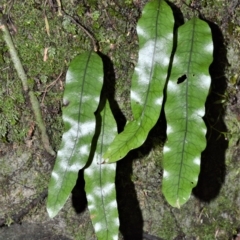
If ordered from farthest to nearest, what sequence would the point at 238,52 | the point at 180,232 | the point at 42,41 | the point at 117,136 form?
the point at 180,232
the point at 238,52
the point at 42,41
the point at 117,136

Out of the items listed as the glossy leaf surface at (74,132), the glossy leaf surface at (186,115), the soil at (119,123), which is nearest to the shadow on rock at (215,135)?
the soil at (119,123)

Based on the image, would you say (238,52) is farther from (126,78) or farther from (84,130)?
(84,130)

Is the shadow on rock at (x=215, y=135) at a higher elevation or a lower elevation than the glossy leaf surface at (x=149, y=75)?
lower

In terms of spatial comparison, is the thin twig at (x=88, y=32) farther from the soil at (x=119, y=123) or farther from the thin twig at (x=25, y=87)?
the thin twig at (x=25, y=87)

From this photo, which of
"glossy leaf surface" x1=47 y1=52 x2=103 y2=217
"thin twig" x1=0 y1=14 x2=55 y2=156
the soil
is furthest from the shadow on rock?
"thin twig" x1=0 y1=14 x2=55 y2=156

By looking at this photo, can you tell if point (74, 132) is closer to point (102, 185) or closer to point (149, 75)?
point (102, 185)

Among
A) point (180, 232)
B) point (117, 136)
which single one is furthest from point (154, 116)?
point (180, 232)

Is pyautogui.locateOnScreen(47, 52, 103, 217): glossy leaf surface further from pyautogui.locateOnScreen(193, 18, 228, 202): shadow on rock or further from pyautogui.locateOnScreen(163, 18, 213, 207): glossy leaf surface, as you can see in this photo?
pyautogui.locateOnScreen(193, 18, 228, 202): shadow on rock
